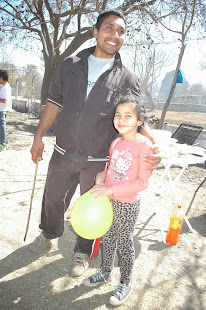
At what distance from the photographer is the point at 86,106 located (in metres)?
2.08

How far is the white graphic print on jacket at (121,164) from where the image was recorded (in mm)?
1839

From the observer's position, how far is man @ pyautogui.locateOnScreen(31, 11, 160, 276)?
2.08 metres

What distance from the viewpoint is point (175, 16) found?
713cm

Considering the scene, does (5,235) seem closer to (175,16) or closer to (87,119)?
(87,119)

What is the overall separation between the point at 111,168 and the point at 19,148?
5.22 m

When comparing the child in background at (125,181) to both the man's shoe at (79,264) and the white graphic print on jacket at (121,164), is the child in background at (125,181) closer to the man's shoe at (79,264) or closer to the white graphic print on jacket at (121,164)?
the white graphic print on jacket at (121,164)

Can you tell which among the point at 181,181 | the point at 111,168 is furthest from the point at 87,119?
the point at 181,181

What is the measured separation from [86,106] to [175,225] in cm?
183

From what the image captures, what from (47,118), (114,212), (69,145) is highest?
(47,118)

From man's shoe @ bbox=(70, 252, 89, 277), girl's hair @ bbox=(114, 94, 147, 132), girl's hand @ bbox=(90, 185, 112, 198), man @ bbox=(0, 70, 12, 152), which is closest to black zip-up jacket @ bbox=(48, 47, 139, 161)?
girl's hair @ bbox=(114, 94, 147, 132)

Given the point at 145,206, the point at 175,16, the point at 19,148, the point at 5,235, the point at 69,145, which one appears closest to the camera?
the point at 69,145

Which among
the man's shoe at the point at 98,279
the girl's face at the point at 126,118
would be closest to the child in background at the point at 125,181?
the girl's face at the point at 126,118

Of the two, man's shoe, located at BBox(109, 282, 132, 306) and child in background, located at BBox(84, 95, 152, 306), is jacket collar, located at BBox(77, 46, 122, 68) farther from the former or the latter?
man's shoe, located at BBox(109, 282, 132, 306)

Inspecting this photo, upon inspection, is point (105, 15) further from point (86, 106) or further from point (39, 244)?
point (39, 244)
